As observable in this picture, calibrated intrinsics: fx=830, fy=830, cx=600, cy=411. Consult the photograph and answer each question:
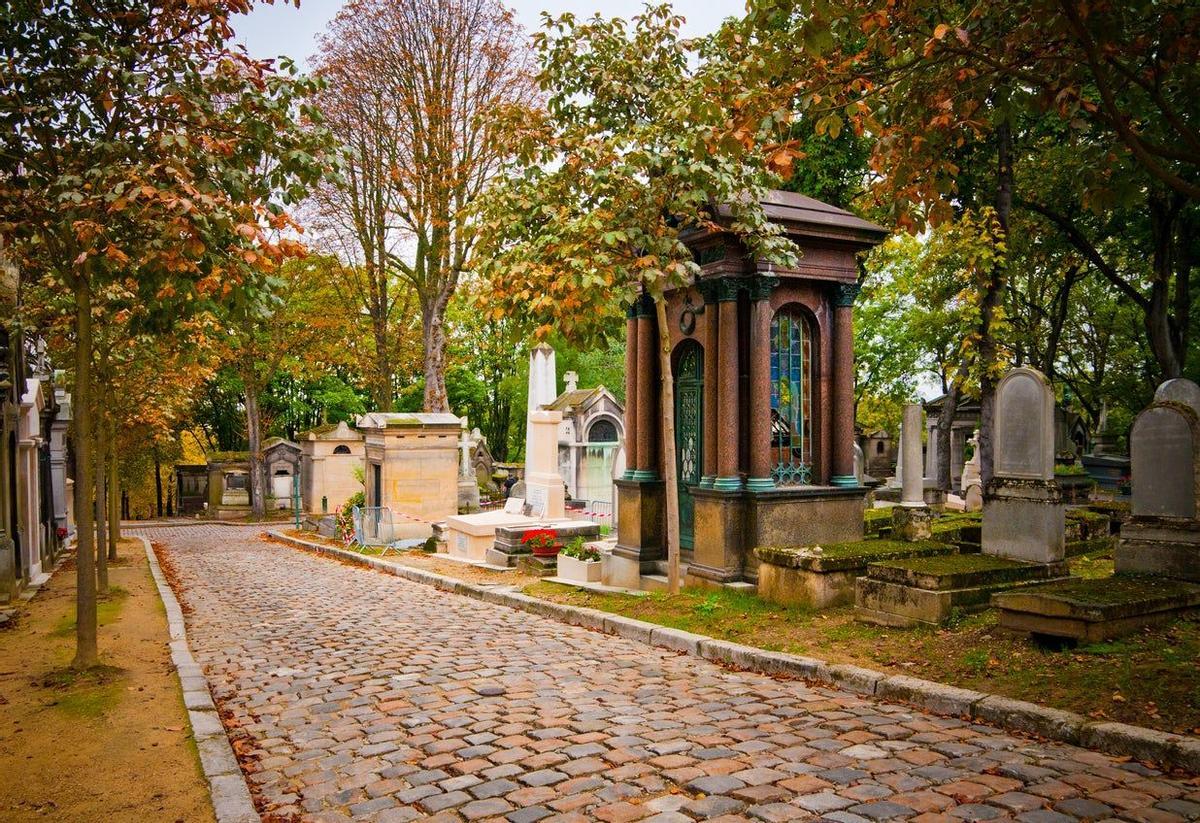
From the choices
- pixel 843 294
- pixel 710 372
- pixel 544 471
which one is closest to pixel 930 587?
pixel 710 372

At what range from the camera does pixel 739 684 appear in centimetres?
674

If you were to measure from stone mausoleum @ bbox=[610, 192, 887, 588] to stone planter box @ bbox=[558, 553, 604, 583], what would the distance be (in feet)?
1.53

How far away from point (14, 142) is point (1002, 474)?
10.1 meters

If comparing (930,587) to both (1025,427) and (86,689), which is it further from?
(86,689)

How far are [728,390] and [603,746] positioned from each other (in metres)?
5.89

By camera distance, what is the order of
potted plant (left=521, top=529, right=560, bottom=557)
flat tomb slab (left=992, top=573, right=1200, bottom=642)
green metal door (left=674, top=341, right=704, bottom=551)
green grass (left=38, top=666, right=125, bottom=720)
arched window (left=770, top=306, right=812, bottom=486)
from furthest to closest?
1. potted plant (left=521, top=529, right=560, bottom=557)
2. green metal door (left=674, top=341, right=704, bottom=551)
3. arched window (left=770, top=306, right=812, bottom=486)
4. flat tomb slab (left=992, top=573, right=1200, bottom=642)
5. green grass (left=38, top=666, right=125, bottom=720)

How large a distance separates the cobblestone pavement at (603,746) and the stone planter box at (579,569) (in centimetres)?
348

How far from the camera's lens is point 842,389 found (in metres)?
10.9

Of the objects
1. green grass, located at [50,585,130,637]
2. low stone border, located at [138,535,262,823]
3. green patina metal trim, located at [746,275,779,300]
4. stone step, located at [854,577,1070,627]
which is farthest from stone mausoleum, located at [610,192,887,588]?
green grass, located at [50,585,130,637]

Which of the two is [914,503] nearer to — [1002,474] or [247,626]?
[1002,474]

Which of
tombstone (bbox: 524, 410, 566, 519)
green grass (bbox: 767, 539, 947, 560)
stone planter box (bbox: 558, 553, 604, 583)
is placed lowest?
stone planter box (bbox: 558, 553, 604, 583)

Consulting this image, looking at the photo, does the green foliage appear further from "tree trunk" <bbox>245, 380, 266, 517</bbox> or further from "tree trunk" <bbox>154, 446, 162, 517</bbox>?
→ "tree trunk" <bbox>154, 446, 162, 517</bbox>

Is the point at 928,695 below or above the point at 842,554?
below

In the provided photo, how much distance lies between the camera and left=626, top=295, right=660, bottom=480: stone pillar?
11695mm
